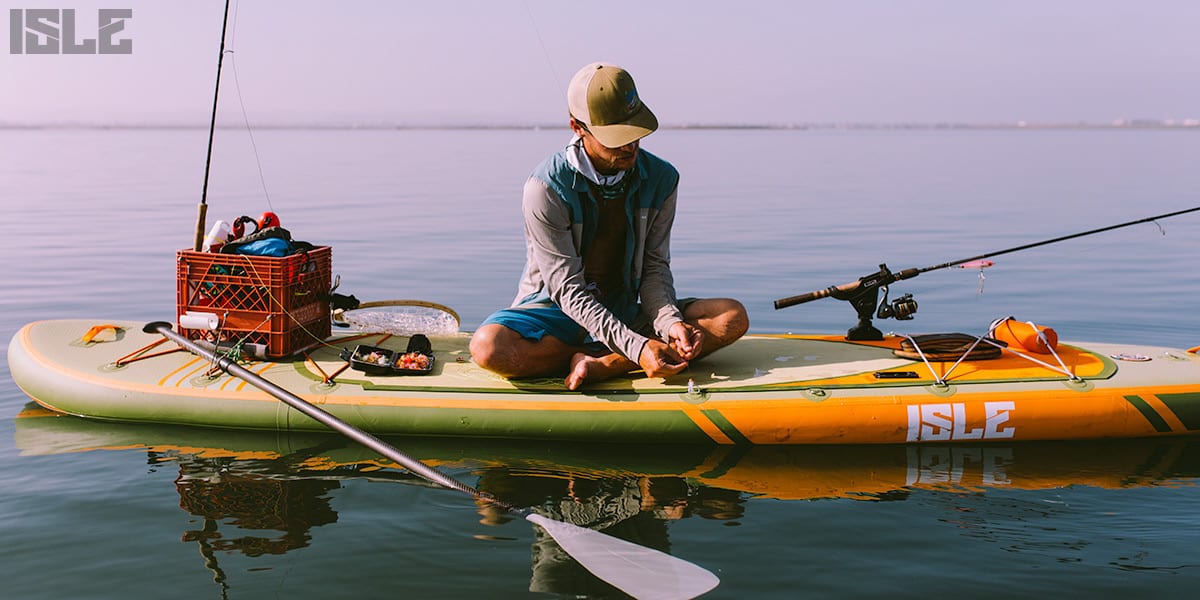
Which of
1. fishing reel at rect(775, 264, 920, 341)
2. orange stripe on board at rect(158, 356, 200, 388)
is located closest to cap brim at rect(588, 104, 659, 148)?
fishing reel at rect(775, 264, 920, 341)

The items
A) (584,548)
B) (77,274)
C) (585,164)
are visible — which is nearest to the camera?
(584,548)

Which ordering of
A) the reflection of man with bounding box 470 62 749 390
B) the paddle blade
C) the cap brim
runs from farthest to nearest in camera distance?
the reflection of man with bounding box 470 62 749 390, the cap brim, the paddle blade

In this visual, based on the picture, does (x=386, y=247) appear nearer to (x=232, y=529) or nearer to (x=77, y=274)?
(x=77, y=274)

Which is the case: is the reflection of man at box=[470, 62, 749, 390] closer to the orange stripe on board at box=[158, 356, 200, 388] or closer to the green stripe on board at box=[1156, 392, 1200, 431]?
the orange stripe on board at box=[158, 356, 200, 388]

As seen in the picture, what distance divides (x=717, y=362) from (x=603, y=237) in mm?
957

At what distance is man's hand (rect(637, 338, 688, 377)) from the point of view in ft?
17.3

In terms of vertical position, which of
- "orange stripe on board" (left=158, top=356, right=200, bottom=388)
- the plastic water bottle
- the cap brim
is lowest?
"orange stripe on board" (left=158, top=356, right=200, bottom=388)

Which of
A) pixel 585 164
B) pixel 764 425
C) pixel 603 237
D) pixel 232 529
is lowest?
pixel 232 529

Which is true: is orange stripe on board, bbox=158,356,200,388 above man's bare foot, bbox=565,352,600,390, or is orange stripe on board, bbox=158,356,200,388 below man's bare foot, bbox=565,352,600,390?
below

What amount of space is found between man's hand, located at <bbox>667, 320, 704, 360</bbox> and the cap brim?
3.17 feet

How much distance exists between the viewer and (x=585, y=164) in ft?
17.5

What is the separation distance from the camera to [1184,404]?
5.43 m

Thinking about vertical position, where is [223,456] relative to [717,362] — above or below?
below

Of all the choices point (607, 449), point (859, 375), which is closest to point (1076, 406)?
point (859, 375)
